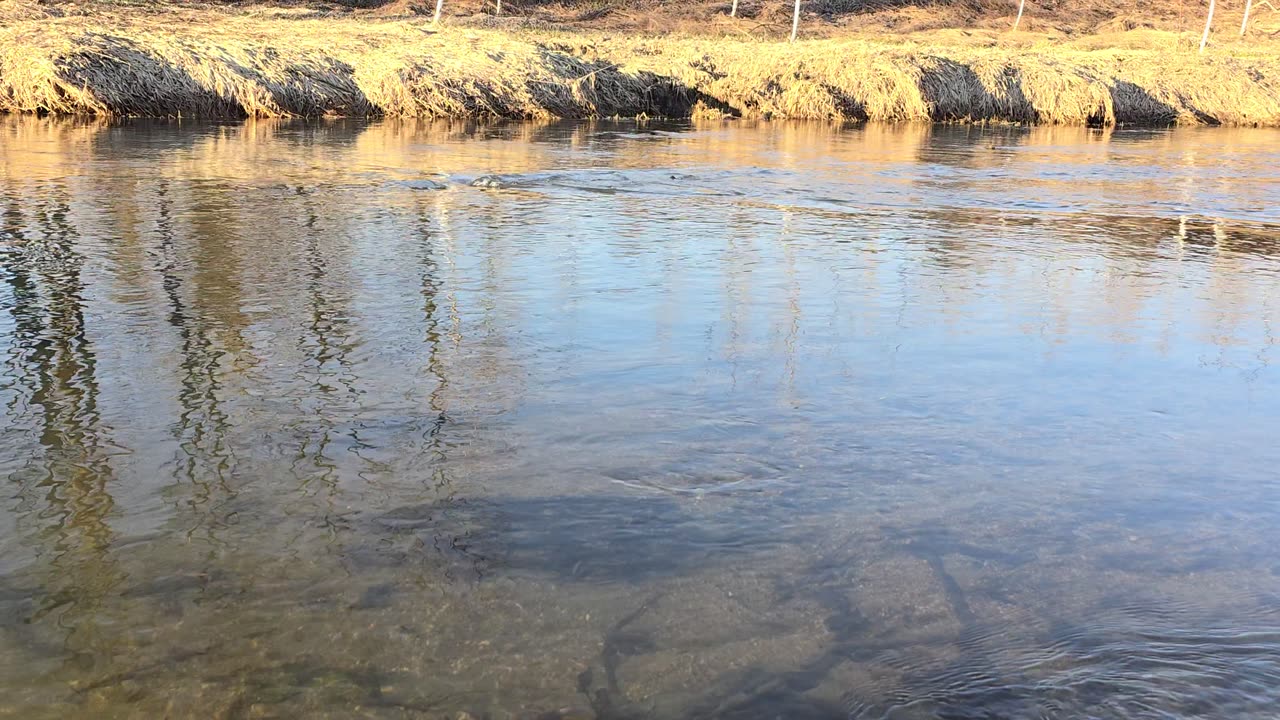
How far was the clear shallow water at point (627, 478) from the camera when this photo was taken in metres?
2.00

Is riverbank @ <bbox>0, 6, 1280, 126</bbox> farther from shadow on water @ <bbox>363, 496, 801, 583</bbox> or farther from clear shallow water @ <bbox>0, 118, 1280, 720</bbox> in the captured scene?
shadow on water @ <bbox>363, 496, 801, 583</bbox>

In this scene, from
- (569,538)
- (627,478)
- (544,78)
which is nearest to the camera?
(569,538)

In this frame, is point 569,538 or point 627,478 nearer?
point 569,538

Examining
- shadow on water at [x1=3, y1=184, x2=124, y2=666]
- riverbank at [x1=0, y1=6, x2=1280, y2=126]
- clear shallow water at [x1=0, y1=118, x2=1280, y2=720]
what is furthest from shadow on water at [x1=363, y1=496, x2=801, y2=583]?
riverbank at [x1=0, y1=6, x2=1280, y2=126]

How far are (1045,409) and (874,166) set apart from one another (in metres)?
9.29

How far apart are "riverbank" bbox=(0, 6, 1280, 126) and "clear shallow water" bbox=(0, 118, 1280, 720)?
12.4 meters

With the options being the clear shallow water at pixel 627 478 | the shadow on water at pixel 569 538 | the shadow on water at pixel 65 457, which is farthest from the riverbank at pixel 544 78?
the shadow on water at pixel 569 538

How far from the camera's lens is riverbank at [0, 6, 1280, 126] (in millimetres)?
17578

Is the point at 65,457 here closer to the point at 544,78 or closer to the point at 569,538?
the point at 569,538

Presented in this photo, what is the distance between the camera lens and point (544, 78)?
21453mm

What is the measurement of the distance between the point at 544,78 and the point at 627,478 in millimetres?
19500

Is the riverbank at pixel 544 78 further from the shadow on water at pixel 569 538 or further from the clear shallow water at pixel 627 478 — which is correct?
the shadow on water at pixel 569 538

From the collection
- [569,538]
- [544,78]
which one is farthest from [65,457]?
[544,78]

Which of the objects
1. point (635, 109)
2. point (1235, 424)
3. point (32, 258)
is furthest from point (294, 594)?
point (635, 109)
